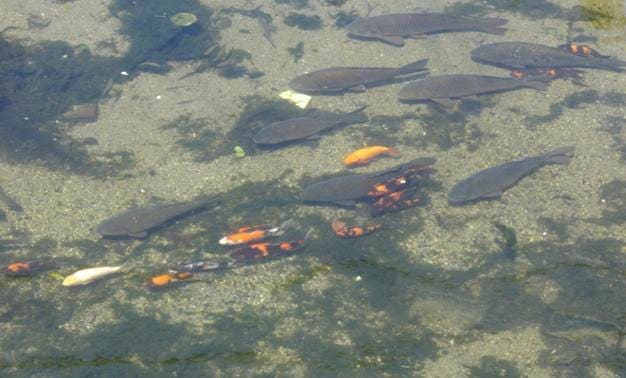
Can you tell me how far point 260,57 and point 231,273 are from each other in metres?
3.48

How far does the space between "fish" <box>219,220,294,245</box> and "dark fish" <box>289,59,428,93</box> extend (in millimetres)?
2184

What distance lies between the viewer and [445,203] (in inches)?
242

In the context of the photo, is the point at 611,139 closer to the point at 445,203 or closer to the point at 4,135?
the point at 445,203

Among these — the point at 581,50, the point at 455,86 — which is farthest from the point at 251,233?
the point at 581,50

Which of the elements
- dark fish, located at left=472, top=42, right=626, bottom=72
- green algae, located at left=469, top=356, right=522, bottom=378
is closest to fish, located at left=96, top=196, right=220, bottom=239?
green algae, located at left=469, top=356, right=522, bottom=378

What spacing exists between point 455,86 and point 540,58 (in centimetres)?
120

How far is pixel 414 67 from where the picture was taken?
25.8 feet

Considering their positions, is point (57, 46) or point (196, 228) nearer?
point (196, 228)

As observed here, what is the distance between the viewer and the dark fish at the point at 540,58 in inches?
303

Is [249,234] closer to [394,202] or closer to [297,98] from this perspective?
[394,202]

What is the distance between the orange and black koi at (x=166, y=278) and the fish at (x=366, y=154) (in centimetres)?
210

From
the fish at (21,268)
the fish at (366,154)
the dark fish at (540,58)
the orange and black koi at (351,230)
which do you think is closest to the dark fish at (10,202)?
the fish at (21,268)

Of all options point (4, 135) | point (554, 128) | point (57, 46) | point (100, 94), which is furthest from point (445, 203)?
point (57, 46)

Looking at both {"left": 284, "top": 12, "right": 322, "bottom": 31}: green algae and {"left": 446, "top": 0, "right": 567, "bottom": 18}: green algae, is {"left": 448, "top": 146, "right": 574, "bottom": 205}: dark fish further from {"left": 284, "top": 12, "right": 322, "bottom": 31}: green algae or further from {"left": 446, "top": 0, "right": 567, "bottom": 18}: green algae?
{"left": 284, "top": 12, "right": 322, "bottom": 31}: green algae
